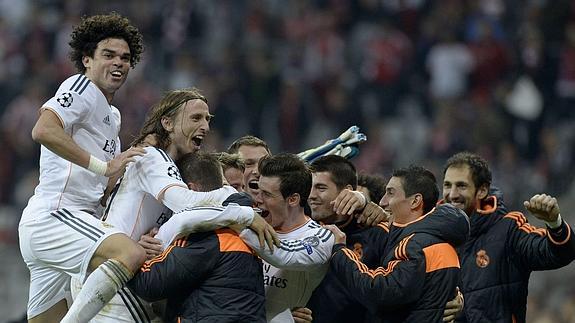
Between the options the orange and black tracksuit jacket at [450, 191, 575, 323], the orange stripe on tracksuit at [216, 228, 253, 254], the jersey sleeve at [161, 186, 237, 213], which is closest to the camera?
the orange stripe on tracksuit at [216, 228, 253, 254]

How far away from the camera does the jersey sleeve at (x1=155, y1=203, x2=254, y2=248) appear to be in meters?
5.45

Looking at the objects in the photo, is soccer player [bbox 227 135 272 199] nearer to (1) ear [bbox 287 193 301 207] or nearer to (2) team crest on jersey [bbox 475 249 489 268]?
(1) ear [bbox 287 193 301 207]

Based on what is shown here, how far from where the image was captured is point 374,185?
7.08m

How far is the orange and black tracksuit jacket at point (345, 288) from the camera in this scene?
6.16 m

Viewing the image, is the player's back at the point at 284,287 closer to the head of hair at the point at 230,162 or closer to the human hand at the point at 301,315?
the human hand at the point at 301,315

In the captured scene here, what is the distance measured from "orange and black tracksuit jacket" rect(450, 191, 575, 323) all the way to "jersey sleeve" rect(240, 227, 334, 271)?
40.0 inches

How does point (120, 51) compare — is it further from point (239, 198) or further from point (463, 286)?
point (463, 286)

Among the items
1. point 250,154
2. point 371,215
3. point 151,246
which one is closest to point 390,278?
point 371,215

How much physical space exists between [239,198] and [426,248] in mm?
951

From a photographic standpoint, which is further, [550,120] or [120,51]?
[550,120]

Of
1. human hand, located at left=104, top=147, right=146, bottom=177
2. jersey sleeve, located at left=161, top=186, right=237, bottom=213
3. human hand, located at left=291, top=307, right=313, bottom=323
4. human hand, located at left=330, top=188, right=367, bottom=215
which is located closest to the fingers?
human hand, located at left=330, top=188, right=367, bottom=215

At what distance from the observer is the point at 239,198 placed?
5668 mm

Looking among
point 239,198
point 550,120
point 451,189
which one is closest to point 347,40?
point 550,120

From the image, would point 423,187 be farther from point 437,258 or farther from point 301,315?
point 301,315
